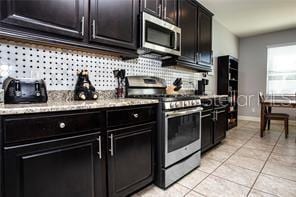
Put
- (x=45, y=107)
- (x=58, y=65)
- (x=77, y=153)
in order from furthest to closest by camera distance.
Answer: (x=58, y=65) → (x=77, y=153) → (x=45, y=107)

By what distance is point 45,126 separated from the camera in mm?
1021

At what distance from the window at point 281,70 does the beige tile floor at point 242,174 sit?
2.45m

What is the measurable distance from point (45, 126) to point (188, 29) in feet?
7.80

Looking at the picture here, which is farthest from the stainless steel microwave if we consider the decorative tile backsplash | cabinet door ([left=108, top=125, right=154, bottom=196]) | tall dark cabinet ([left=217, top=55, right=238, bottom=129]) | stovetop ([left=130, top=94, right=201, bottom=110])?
tall dark cabinet ([left=217, top=55, right=238, bottom=129])

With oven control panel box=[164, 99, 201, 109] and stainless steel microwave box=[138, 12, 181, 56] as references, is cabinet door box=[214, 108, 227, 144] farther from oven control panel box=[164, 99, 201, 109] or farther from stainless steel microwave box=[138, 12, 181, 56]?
stainless steel microwave box=[138, 12, 181, 56]

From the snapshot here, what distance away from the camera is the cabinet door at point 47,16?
1080mm

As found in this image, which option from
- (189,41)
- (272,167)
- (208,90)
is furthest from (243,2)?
(272,167)

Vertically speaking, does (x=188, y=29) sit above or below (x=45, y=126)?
above

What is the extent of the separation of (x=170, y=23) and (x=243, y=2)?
2.00 metres

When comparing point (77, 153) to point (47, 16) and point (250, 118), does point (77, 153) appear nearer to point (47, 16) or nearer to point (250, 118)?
point (47, 16)

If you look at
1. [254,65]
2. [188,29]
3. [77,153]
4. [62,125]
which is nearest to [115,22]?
[62,125]

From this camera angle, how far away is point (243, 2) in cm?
331

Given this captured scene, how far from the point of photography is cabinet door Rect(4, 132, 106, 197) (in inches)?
37.0

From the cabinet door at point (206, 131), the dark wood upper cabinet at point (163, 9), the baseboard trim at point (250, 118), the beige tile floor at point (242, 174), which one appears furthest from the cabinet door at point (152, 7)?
the baseboard trim at point (250, 118)
